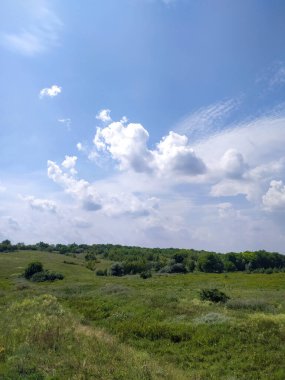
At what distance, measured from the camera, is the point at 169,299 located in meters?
33.5

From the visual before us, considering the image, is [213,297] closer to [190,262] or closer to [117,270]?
[117,270]

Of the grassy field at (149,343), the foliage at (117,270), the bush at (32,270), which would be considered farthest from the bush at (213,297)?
the foliage at (117,270)

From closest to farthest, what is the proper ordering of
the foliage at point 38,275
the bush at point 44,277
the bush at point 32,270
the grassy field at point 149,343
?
1. the grassy field at point 149,343
2. the bush at point 44,277
3. the foliage at point 38,275
4. the bush at point 32,270

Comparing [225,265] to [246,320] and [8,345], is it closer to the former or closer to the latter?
[246,320]

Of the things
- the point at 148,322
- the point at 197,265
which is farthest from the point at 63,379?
the point at 197,265

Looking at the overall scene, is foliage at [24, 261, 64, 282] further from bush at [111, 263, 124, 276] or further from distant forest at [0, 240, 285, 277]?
bush at [111, 263, 124, 276]

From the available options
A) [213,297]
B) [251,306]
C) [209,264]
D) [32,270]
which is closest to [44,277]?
[32,270]

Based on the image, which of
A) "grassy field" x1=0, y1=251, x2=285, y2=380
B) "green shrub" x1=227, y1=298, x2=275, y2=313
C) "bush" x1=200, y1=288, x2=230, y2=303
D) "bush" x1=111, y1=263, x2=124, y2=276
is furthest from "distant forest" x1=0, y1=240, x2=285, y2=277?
"grassy field" x1=0, y1=251, x2=285, y2=380

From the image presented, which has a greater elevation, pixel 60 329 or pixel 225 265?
pixel 225 265

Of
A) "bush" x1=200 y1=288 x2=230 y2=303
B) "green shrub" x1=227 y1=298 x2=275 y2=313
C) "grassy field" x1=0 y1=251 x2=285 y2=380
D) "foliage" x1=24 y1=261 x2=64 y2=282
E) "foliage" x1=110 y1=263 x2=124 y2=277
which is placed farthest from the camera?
"foliage" x1=110 y1=263 x2=124 y2=277

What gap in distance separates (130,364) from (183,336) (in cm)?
635

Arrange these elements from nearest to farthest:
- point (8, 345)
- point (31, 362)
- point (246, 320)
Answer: point (31, 362) → point (8, 345) → point (246, 320)

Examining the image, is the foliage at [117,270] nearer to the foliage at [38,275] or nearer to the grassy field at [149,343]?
the foliage at [38,275]

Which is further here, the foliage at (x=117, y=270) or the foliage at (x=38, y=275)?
the foliage at (x=117, y=270)
